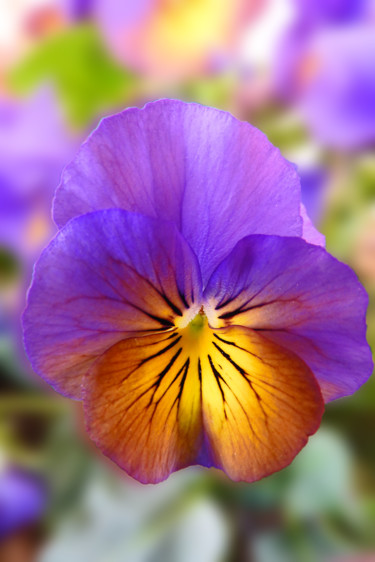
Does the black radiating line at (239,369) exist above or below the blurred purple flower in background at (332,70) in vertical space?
below

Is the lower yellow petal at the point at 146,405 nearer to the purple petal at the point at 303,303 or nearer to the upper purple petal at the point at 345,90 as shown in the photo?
the purple petal at the point at 303,303

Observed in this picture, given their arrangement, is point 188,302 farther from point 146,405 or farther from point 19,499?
point 19,499

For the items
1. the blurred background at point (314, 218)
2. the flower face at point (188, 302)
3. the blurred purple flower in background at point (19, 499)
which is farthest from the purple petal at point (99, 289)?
the blurred purple flower in background at point (19, 499)

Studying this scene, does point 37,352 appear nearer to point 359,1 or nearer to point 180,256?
point 180,256

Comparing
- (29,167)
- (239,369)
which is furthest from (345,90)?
(239,369)

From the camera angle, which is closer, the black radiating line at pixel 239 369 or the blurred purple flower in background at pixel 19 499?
the black radiating line at pixel 239 369

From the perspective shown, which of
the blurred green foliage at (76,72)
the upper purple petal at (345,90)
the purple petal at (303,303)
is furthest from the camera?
the blurred green foliage at (76,72)
